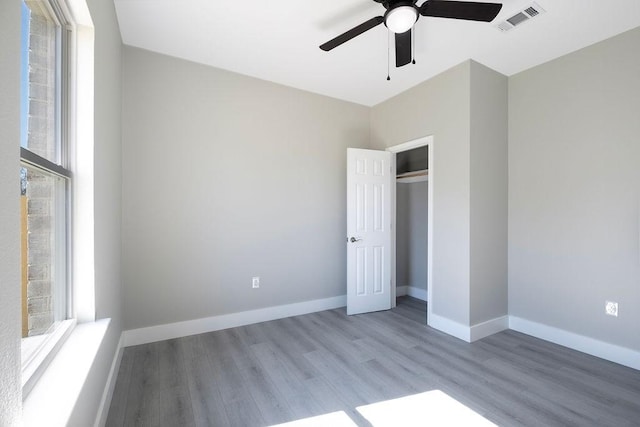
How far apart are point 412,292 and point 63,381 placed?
13.3ft

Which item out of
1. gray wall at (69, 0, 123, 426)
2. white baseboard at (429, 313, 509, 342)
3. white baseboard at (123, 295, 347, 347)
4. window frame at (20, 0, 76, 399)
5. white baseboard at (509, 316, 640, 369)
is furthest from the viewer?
white baseboard at (429, 313, 509, 342)

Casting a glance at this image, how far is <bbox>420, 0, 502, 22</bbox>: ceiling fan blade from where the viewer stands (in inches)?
64.7

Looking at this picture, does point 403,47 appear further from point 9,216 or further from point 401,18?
point 9,216

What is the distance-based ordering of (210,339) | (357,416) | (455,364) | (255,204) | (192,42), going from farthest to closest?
1. (255,204)
2. (210,339)
3. (192,42)
4. (455,364)
5. (357,416)

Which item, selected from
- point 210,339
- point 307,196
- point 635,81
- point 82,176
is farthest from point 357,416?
point 635,81

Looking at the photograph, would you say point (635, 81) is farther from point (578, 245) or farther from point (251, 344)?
point (251, 344)

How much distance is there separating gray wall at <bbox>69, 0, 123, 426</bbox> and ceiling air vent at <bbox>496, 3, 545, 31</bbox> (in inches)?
114

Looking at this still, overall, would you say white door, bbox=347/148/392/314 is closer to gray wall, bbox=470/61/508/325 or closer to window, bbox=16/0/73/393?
gray wall, bbox=470/61/508/325

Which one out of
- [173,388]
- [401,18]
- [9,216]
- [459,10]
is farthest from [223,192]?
[459,10]

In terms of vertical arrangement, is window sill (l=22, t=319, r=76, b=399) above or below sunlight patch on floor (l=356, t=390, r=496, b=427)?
above

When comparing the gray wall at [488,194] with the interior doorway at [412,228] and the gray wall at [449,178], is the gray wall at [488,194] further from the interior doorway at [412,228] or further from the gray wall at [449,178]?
the interior doorway at [412,228]

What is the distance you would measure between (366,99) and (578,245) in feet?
9.53

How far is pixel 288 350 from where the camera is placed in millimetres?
2613

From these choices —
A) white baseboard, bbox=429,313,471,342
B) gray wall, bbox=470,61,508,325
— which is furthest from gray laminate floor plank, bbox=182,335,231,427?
gray wall, bbox=470,61,508,325
